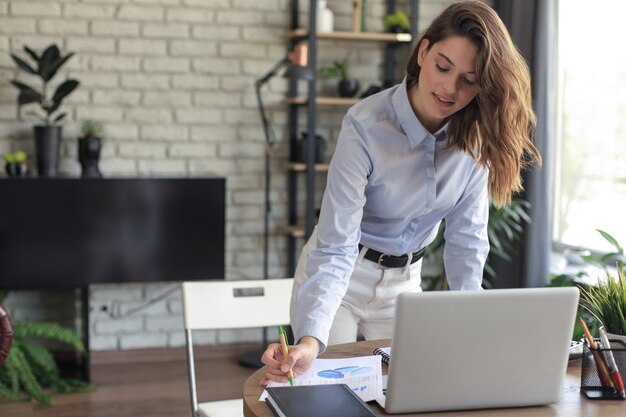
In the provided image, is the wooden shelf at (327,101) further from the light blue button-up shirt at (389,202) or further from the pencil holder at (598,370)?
the pencil holder at (598,370)

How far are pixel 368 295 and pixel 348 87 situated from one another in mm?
2485

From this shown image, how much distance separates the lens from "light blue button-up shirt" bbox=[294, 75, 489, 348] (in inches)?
69.6

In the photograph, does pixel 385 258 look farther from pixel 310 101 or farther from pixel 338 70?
pixel 338 70

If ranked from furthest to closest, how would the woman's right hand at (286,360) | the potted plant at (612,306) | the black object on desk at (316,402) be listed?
the potted plant at (612,306) → the woman's right hand at (286,360) → the black object on desk at (316,402)

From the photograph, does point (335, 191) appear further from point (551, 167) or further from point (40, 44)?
point (40, 44)

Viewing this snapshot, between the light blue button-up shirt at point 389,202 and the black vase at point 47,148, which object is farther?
the black vase at point 47,148

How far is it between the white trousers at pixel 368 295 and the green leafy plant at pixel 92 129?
2235 mm

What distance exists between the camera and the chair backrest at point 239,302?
2.46 meters

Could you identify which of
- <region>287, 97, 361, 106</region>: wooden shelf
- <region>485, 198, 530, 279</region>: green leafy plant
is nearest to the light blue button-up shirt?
<region>485, 198, 530, 279</region>: green leafy plant

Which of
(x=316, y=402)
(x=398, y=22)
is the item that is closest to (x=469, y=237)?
(x=316, y=402)

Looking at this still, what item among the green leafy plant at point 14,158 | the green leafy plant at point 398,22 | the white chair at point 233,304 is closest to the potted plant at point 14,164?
the green leafy plant at point 14,158

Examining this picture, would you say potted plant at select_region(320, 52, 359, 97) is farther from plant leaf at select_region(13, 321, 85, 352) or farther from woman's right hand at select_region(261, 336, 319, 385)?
woman's right hand at select_region(261, 336, 319, 385)

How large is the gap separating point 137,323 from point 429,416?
Result: 3.17 m

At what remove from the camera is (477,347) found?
4.66ft
